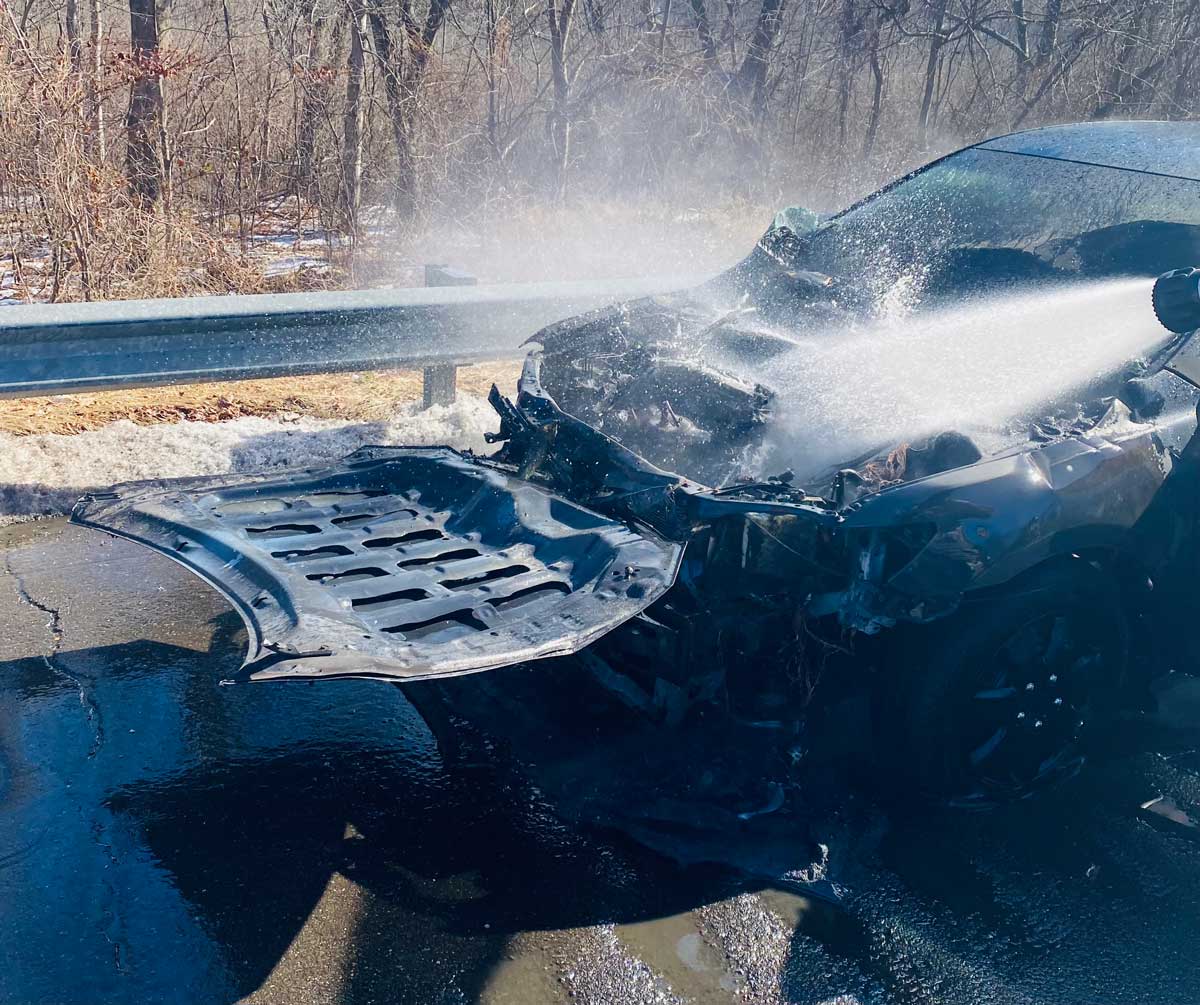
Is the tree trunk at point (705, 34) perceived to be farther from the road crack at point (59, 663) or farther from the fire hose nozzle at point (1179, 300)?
the road crack at point (59, 663)

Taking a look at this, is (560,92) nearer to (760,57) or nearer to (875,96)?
(760,57)

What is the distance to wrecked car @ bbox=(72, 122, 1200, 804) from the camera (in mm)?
3125

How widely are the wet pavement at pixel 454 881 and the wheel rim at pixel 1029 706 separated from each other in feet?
0.61

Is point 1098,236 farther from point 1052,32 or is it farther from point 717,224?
point 1052,32

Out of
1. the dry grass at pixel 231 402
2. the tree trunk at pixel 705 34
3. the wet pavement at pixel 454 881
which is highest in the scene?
the tree trunk at pixel 705 34

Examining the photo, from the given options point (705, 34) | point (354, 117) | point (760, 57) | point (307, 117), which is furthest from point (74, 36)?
point (760, 57)

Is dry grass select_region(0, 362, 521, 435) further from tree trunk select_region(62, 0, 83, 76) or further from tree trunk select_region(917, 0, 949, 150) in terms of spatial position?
tree trunk select_region(917, 0, 949, 150)

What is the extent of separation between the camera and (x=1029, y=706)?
344 cm

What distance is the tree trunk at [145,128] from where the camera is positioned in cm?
883

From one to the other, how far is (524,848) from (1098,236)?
3.29 meters

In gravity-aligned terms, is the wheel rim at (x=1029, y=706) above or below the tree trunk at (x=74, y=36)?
below

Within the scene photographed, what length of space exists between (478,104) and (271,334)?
653 cm

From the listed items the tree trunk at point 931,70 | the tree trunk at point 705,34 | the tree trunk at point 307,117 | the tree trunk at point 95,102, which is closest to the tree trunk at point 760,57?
the tree trunk at point 705,34

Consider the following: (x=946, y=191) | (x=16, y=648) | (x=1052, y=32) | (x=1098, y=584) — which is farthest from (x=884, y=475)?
(x=1052, y=32)
